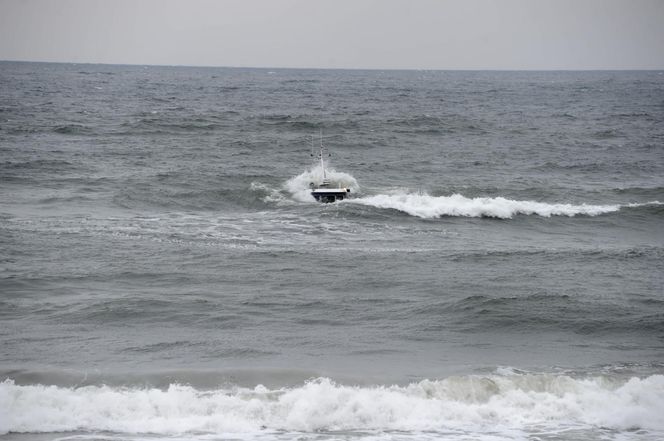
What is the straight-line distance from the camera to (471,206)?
1190 inches

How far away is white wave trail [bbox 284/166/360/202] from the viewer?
105 ft

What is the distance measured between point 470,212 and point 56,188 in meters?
16.7

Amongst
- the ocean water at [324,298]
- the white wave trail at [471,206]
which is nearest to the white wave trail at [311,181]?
the ocean water at [324,298]

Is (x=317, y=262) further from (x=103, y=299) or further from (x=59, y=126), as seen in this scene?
(x=59, y=126)

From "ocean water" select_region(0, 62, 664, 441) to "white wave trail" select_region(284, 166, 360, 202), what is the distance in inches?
6.9

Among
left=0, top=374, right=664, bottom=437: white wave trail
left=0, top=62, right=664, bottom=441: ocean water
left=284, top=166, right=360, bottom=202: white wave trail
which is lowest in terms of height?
left=0, top=374, right=664, bottom=437: white wave trail

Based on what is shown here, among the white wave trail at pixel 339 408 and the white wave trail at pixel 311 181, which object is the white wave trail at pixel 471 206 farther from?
the white wave trail at pixel 339 408

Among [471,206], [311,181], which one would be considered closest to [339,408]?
[471,206]

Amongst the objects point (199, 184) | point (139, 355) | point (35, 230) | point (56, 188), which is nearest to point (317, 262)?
point (139, 355)

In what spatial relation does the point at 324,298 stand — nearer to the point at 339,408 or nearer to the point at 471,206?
the point at 339,408

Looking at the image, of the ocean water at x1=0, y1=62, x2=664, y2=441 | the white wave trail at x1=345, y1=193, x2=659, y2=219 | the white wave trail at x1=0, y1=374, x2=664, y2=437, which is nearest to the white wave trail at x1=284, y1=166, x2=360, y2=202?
Answer: the ocean water at x1=0, y1=62, x2=664, y2=441

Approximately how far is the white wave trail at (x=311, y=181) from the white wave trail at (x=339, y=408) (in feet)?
59.5

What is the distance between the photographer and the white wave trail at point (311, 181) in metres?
32.2

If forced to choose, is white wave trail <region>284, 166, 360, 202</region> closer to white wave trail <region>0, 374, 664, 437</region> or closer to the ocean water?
the ocean water
